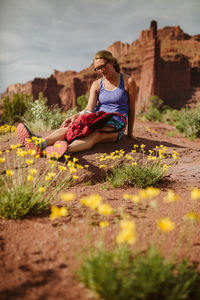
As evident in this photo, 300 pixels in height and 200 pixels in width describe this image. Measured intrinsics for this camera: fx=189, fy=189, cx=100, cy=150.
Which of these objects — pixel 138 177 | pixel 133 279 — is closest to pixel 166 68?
pixel 138 177

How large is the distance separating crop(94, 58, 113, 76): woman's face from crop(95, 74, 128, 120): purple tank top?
1.01ft

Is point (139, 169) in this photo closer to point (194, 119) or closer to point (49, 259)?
point (49, 259)

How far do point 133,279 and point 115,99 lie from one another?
287 centimetres

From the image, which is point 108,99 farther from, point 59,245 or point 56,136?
point 59,245

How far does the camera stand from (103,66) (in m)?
3.12

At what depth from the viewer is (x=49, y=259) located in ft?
3.90

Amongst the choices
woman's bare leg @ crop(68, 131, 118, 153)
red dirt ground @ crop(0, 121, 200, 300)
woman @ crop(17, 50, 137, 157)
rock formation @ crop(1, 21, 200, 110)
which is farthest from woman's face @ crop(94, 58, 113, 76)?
rock formation @ crop(1, 21, 200, 110)

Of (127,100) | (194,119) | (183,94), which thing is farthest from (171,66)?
(127,100)

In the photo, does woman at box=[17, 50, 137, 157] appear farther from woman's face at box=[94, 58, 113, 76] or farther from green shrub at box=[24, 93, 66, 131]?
green shrub at box=[24, 93, 66, 131]

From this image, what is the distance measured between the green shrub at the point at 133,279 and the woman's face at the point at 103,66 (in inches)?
111

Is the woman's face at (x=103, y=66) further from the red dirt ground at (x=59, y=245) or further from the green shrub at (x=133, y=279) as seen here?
the green shrub at (x=133, y=279)

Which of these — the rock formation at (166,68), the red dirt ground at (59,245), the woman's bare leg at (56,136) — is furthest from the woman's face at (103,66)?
the rock formation at (166,68)

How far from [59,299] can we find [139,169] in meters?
1.94

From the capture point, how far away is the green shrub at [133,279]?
34.6 inches
